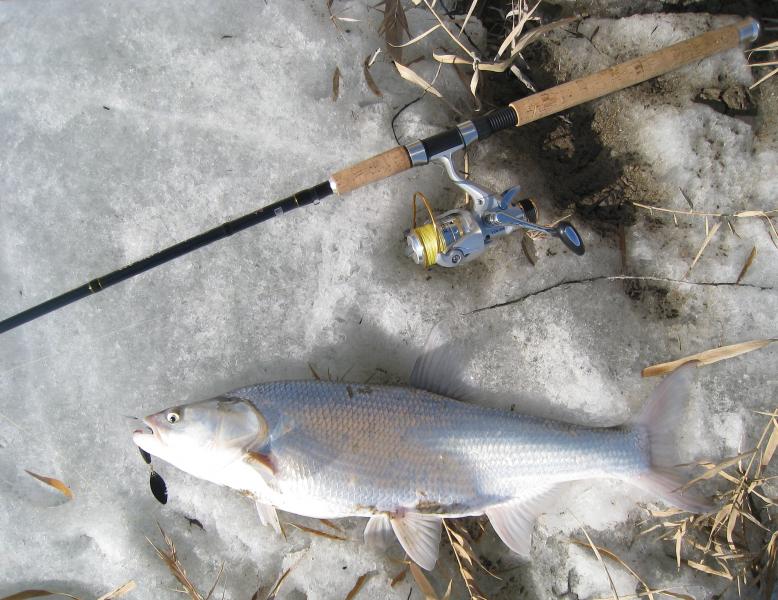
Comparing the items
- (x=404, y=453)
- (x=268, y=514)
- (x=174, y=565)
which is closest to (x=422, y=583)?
(x=404, y=453)

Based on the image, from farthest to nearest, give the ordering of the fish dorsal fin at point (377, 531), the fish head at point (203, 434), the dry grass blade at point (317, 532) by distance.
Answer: the dry grass blade at point (317, 532) < the fish dorsal fin at point (377, 531) < the fish head at point (203, 434)

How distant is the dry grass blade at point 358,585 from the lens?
8.70ft

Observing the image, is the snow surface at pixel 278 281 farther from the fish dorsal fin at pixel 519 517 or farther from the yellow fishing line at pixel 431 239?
the yellow fishing line at pixel 431 239

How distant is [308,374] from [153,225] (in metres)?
1.11

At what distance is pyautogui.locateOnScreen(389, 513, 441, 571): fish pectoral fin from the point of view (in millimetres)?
2500

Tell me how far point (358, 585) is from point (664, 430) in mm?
1725

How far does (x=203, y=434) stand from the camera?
92.4 inches

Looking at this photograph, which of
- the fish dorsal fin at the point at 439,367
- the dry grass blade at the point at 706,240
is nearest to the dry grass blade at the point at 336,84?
the fish dorsal fin at the point at 439,367

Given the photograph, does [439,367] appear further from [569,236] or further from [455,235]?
[569,236]

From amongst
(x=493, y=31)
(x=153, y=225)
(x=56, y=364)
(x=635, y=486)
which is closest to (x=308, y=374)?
(x=153, y=225)

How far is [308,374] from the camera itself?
2750mm

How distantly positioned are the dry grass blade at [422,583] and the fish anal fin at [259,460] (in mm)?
899

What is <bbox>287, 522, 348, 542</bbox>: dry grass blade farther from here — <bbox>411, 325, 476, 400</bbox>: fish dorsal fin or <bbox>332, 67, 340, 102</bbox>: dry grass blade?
<bbox>332, 67, 340, 102</bbox>: dry grass blade

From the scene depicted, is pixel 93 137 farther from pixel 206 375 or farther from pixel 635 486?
pixel 635 486
